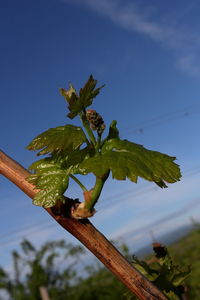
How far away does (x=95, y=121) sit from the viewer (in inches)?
25.6

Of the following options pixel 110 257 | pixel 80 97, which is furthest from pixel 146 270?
pixel 80 97

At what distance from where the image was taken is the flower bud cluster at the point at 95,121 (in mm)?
649

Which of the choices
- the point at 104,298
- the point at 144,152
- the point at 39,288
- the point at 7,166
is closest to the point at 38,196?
the point at 7,166

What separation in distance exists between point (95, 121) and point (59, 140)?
0.08m

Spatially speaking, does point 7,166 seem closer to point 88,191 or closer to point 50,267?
point 88,191

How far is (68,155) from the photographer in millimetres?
654

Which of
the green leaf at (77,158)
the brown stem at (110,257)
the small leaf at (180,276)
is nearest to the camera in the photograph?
the brown stem at (110,257)

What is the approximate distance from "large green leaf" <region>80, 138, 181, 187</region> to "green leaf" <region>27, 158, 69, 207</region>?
0.05 m

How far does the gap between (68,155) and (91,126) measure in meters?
0.07

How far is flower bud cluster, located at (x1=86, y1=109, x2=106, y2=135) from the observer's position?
25.6 inches

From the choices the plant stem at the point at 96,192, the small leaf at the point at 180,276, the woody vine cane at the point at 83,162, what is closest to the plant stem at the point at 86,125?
the woody vine cane at the point at 83,162

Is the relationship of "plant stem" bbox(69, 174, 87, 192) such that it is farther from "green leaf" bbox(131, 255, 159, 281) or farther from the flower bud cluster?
"green leaf" bbox(131, 255, 159, 281)

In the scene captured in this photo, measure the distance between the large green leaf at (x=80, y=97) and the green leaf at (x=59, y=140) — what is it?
0.11 feet

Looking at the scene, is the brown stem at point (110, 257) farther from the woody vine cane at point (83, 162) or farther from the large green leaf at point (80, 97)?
the large green leaf at point (80, 97)
